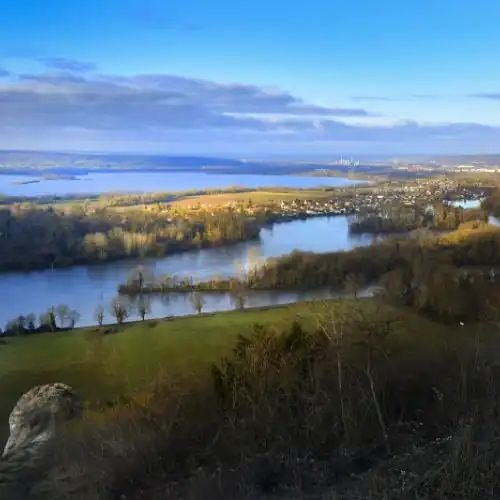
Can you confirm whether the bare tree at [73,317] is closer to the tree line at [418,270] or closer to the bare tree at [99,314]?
the bare tree at [99,314]

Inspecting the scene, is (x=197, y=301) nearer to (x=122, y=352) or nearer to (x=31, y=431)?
(x=122, y=352)

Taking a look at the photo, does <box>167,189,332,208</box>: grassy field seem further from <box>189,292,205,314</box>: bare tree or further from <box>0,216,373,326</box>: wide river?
<box>189,292,205,314</box>: bare tree

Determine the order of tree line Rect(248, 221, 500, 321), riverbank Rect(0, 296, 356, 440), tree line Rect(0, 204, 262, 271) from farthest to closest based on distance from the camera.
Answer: tree line Rect(0, 204, 262, 271), tree line Rect(248, 221, 500, 321), riverbank Rect(0, 296, 356, 440)

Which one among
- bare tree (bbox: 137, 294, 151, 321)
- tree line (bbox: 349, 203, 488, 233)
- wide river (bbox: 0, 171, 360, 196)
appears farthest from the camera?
wide river (bbox: 0, 171, 360, 196)

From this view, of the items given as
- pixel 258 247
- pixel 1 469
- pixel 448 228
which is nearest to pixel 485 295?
pixel 448 228

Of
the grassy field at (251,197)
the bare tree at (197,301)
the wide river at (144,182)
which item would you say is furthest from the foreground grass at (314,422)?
the wide river at (144,182)

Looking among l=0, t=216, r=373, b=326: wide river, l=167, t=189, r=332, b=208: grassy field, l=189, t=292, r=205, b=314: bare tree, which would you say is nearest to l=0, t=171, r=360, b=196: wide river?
l=167, t=189, r=332, b=208: grassy field
